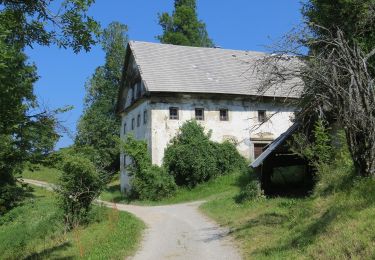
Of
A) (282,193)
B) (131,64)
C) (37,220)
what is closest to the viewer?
(282,193)

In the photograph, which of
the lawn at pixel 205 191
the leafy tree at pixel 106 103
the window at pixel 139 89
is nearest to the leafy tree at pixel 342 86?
the lawn at pixel 205 191

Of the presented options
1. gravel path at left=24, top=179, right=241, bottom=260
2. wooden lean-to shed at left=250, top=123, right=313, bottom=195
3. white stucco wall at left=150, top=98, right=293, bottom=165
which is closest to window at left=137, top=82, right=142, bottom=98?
white stucco wall at left=150, top=98, right=293, bottom=165

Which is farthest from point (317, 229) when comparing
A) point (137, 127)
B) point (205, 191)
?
point (137, 127)

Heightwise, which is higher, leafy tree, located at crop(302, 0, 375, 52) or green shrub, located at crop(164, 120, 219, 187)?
leafy tree, located at crop(302, 0, 375, 52)

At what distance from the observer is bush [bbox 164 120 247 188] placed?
1047 inches

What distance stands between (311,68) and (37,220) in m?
16.4

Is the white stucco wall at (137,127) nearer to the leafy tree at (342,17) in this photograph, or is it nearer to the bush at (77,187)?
the bush at (77,187)

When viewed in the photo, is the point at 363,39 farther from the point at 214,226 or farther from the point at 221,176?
the point at 221,176

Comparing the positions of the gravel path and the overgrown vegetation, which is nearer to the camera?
the overgrown vegetation

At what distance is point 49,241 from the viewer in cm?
1680

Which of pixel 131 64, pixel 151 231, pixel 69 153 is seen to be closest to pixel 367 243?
pixel 151 231

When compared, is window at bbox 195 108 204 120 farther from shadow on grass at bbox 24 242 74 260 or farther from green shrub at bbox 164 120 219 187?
shadow on grass at bbox 24 242 74 260

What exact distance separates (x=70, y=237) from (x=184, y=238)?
5141mm

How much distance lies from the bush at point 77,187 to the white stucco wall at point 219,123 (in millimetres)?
8964
